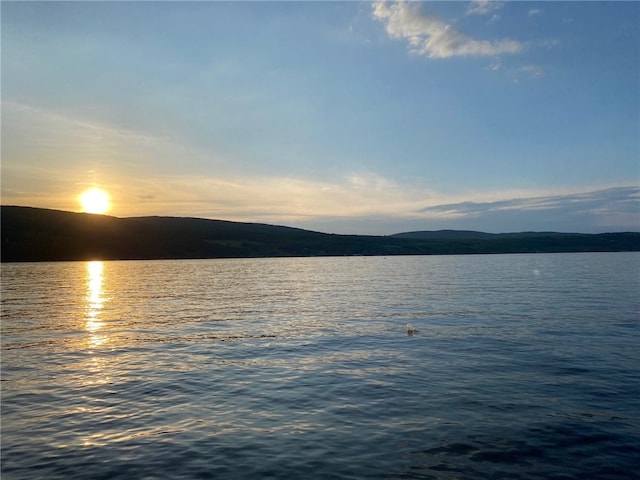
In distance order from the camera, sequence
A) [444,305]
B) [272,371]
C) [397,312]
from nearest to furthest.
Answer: [272,371] → [397,312] → [444,305]

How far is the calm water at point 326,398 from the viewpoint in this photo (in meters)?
16.4

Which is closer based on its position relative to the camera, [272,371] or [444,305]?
[272,371]

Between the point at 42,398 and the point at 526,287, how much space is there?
79417 millimetres

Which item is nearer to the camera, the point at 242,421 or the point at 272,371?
the point at 242,421

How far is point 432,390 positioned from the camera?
2467 cm

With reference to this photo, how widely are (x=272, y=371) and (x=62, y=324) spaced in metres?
33.0

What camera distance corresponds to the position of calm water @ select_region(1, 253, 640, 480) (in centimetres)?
1644

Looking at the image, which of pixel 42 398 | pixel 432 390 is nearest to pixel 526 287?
pixel 432 390

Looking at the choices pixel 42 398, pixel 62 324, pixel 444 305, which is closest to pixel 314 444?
pixel 42 398

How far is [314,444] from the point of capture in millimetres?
17906

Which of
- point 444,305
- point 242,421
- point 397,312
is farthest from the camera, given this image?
point 444,305

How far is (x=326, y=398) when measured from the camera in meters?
23.7

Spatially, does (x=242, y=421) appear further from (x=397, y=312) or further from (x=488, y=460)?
(x=397, y=312)

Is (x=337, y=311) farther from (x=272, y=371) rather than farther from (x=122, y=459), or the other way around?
(x=122, y=459)
